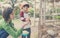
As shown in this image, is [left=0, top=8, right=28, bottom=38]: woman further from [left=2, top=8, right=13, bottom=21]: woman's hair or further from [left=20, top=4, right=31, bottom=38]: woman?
[left=20, top=4, right=31, bottom=38]: woman

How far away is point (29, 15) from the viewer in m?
1.55

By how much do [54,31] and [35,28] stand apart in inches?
7.4

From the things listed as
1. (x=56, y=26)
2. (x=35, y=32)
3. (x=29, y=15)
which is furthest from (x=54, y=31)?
(x=29, y=15)

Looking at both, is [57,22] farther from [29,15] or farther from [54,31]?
[29,15]

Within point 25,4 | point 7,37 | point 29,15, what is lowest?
point 7,37

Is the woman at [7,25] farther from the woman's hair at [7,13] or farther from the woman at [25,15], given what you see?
the woman at [25,15]

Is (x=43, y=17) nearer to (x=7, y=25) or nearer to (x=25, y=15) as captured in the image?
(x=25, y=15)

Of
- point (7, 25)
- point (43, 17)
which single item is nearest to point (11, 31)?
point (7, 25)

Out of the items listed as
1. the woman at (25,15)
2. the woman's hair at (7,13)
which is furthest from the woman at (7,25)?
the woman at (25,15)

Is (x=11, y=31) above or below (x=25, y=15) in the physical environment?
below

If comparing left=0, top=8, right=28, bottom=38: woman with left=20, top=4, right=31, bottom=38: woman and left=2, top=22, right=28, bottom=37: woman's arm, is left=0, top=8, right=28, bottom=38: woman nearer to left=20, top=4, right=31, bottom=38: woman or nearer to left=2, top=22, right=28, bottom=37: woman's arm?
left=2, top=22, right=28, bottom=37: woman's arm

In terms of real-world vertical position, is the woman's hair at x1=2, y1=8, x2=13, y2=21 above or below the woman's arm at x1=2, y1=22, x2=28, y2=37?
above

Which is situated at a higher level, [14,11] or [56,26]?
[14,11]

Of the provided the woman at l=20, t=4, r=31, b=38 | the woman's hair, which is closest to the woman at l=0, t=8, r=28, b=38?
the woman's hair
